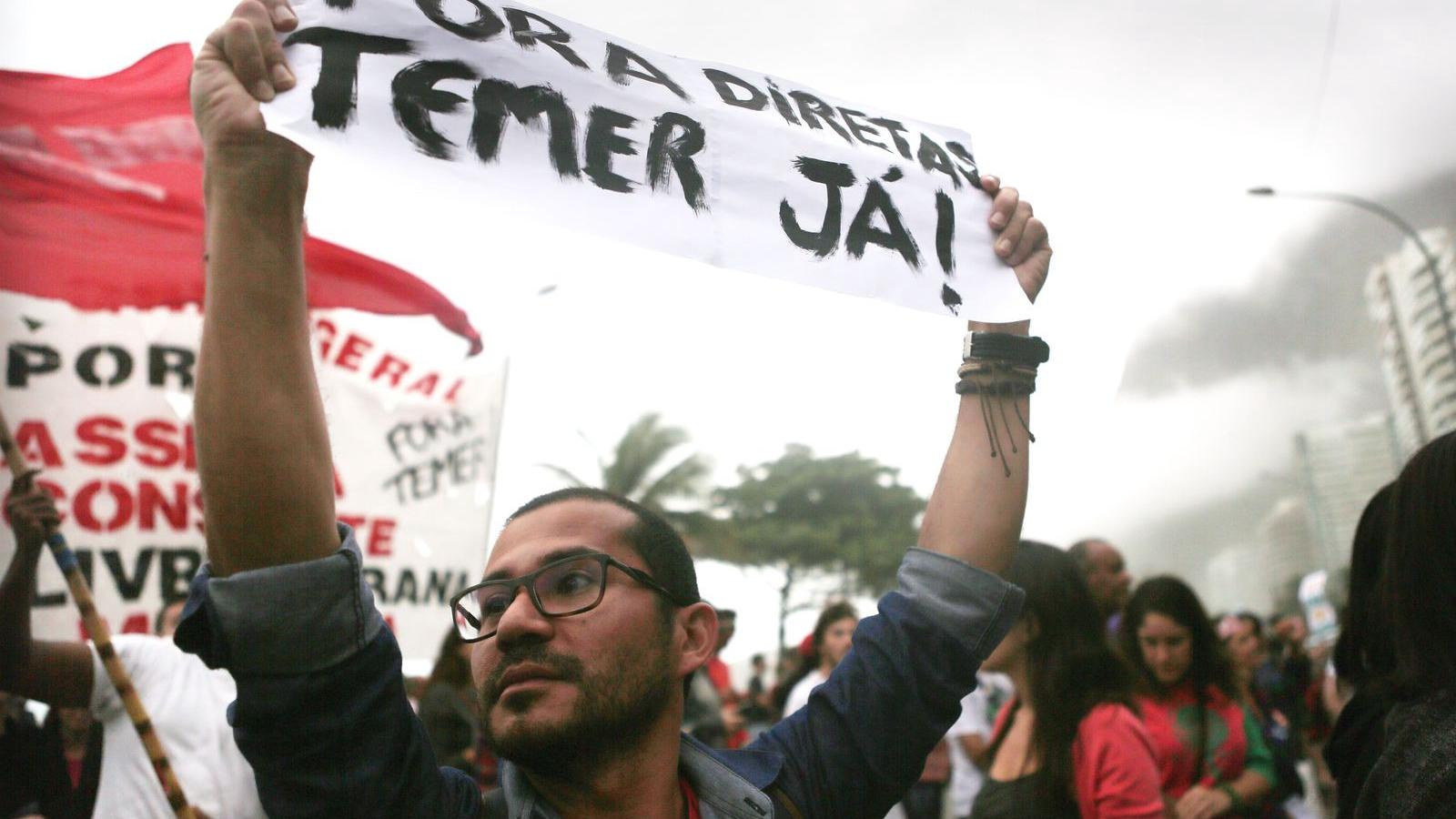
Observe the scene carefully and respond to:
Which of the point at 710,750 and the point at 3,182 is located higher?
the point at 3,182

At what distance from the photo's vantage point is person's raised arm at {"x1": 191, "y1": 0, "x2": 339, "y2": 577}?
1.26 metres

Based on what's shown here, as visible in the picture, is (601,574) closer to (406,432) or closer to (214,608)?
(214,608)

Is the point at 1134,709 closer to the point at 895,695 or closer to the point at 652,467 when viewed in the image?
the point at 895,695

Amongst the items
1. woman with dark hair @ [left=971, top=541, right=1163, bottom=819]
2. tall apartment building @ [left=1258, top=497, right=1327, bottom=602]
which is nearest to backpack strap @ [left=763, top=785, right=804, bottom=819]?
woman with dark hair @ [left=971, top=541, right=1163, bottom=819]

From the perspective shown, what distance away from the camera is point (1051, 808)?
9.86ft

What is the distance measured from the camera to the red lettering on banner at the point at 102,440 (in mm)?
3826

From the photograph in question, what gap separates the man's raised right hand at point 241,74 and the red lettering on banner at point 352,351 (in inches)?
137

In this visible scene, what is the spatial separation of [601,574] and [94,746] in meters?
3.10

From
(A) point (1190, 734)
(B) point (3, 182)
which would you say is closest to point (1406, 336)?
(A) point (1190, 734)

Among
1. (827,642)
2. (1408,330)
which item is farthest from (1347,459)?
(827,642)

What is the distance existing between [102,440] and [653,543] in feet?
9.50

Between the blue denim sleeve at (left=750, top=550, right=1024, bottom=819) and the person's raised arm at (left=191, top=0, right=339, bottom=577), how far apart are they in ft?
2.69

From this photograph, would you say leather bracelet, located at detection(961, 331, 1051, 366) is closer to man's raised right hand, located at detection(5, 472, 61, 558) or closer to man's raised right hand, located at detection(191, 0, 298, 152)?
man's raised right hand, located at detection(191, 0, 298, 152)

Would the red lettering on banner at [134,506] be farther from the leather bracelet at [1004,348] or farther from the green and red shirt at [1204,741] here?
the green and red shirt at [1204,741]
